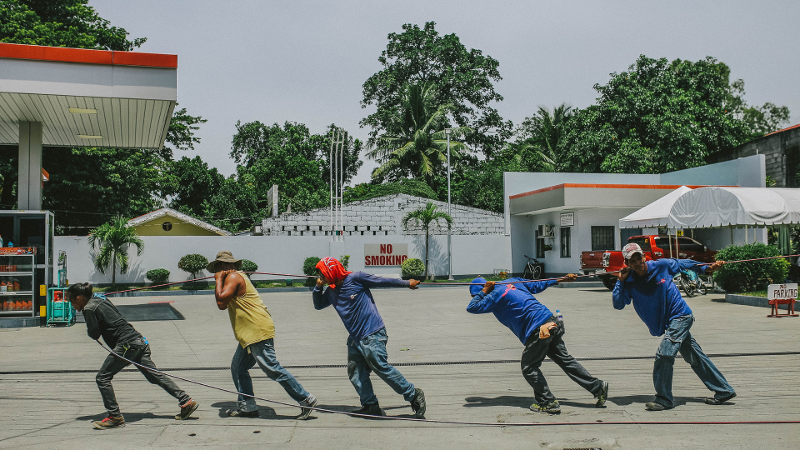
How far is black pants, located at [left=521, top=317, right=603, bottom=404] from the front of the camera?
19.3 ft

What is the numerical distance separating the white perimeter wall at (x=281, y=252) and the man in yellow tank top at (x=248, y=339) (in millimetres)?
21965

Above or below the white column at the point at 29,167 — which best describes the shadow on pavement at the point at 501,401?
below

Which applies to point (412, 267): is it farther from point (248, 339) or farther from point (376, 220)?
point (248, 339)

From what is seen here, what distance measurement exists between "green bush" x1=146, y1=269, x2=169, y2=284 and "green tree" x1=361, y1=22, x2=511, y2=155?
77.6ft

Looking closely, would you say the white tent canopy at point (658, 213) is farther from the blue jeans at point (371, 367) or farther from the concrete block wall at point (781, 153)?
the blue jeans at point (371, 367)

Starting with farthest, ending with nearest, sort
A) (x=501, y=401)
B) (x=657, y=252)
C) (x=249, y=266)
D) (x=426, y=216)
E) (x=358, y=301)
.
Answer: (x=426, y=216) → (x=249, y=266) → (x=657, y=252) → (x=501, y=401) → (x=358, y=301)

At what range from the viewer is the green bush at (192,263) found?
85.8ft

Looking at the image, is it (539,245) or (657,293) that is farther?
(539,245)

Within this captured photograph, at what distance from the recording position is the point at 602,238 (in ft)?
90.0

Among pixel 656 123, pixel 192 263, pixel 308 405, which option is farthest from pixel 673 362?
pixel 656 123

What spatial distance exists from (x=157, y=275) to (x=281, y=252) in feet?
17.8

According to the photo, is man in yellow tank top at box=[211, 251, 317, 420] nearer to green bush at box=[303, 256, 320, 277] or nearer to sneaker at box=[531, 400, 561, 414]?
sneaker at box=[531, 400, 561, 414]

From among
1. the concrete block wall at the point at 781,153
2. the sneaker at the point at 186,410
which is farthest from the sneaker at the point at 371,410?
the concrete block wall at the point at 781,153

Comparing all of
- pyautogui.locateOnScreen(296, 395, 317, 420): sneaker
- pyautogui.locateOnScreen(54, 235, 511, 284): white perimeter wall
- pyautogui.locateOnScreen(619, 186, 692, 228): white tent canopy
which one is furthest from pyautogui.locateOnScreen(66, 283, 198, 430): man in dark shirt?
pyautogui.locateOnScreen(54, 235, 511, 284): white perimeter wall
